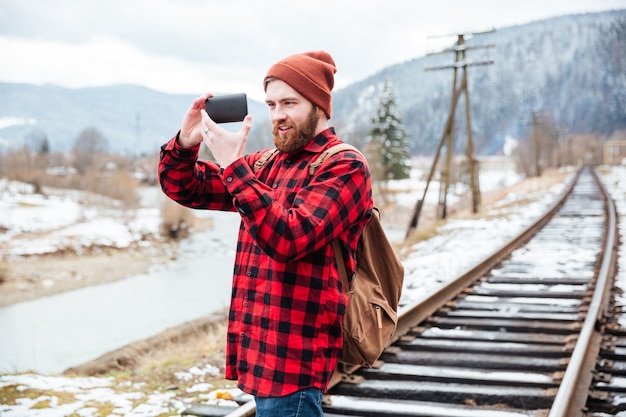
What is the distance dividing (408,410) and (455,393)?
0.45 m

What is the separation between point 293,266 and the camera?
2004mm

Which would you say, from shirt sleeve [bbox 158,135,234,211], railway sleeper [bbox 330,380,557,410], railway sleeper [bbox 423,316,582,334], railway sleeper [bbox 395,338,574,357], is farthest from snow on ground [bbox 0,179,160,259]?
shirt sleeve [bbox 158,135,234,211]

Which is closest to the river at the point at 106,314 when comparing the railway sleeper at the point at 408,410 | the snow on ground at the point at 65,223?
the snow on ground at the point at 65,223

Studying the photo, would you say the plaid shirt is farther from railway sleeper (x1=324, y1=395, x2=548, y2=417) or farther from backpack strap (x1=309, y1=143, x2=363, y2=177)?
railway sleeper (x1=324, y1=395, x2=548, y2=417)

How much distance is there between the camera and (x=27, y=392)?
16.1 ft

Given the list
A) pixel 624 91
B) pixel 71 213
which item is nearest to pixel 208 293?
pixel 71 213

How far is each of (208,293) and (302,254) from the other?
18593 mm

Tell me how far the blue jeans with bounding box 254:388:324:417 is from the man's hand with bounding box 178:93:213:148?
850 mm

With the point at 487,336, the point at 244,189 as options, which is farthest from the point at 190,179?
the point at 487,336

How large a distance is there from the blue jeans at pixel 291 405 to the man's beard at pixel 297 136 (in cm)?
76

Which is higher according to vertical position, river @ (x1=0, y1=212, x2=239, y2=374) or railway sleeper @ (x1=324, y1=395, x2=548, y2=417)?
railway sleeper @ (x1=324, y1=395, x2=548, y2=417)

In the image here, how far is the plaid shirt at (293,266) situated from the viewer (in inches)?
72.9

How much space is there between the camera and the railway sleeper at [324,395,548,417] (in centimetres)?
379

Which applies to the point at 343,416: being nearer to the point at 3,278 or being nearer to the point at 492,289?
the point at 492,289
